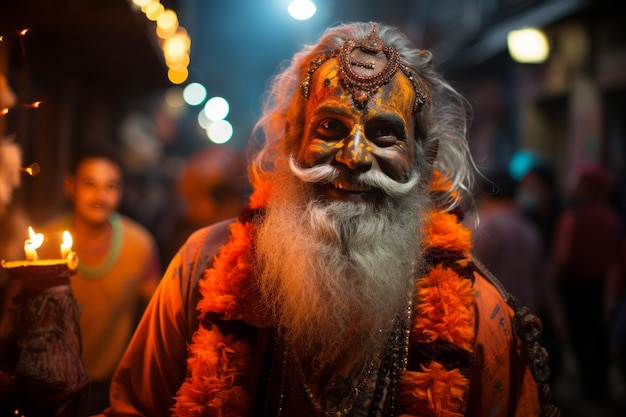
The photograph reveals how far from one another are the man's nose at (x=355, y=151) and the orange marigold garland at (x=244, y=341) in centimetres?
46

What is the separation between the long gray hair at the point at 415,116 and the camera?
2580mm

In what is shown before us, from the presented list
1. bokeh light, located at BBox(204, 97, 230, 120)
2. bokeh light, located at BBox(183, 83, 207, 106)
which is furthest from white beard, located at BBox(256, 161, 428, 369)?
bokeh light, located at BBox(183, 83, 207, 106)

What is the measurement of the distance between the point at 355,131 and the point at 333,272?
502 millimetres

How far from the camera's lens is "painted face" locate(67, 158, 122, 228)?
2995mm

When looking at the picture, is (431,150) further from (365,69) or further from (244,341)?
(244,341)

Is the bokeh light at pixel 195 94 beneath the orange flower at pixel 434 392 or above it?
above

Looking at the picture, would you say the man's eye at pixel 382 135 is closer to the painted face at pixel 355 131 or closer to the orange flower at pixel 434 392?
the painted face at pixel 355 131

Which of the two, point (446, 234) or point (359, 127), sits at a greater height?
point (359, 127)

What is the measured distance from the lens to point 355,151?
2262 millimetres

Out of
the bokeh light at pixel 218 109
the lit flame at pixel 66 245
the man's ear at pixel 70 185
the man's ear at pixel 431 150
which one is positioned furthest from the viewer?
the bokeh light at pixel 218 109

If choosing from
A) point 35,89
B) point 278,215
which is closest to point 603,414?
point 278,215

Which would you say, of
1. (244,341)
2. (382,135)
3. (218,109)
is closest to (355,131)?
(382,135)

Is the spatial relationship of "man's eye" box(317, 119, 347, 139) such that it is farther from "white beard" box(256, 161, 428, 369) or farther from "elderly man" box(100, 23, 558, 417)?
"white beard" box(256, 161, 428, 369)

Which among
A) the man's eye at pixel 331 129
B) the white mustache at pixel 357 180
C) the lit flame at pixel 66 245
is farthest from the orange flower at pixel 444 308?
the lit flame at pixel 66 245
